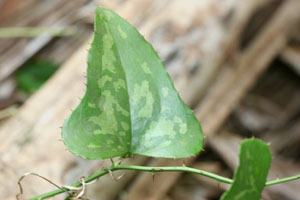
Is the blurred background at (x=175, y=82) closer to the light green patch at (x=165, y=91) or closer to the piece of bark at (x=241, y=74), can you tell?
the piece of bark at (x=241, y=74)

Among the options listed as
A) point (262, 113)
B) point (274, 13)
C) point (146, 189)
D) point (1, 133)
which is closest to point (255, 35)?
point (274, 13)

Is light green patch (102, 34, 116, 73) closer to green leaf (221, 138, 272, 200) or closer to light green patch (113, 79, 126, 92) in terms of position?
light green patch (113, 79, 126, 92)

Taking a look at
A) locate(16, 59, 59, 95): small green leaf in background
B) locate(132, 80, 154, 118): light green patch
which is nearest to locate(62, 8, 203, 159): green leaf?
locate(132, 80, 154, 118): light green patch

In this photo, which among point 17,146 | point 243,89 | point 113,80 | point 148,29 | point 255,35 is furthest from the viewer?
point 255,35

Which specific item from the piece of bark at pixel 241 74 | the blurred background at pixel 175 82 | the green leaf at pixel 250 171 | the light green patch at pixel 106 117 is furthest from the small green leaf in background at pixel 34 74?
the green leaf at pixel 250 171

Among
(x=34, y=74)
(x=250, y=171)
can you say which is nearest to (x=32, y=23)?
(x=34, y=74)

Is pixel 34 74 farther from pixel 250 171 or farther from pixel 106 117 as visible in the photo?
pixel 250 171

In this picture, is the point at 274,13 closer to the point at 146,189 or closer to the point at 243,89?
the point at 243,89

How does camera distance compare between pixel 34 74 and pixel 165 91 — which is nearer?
pixel 165 91
